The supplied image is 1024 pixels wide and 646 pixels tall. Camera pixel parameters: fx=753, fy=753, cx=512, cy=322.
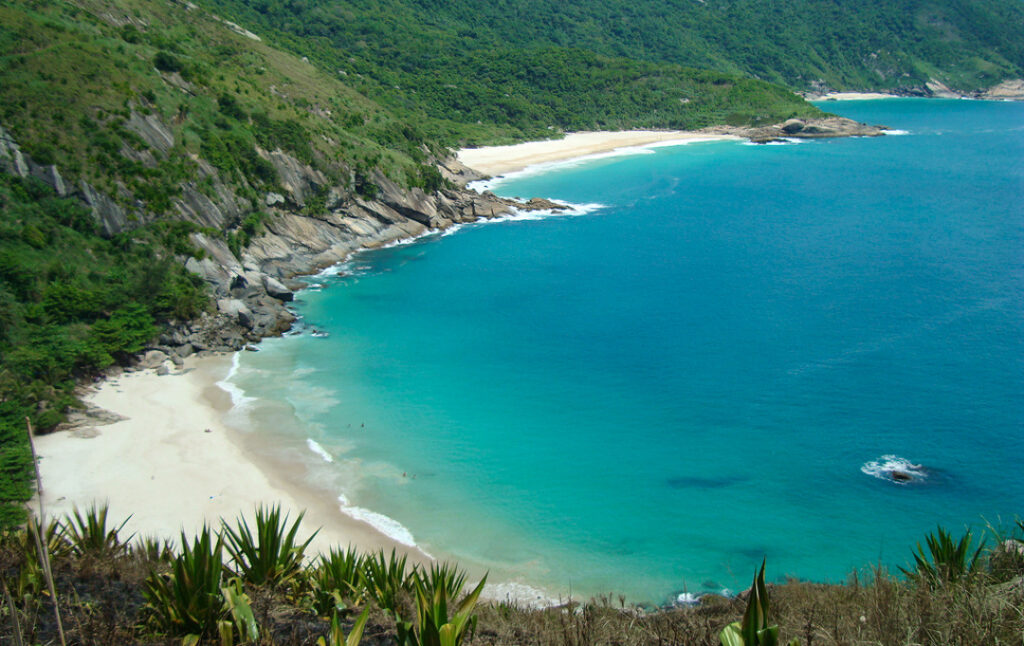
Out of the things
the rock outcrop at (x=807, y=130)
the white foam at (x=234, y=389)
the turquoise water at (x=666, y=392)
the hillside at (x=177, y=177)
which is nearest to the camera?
the turquoise water at (x=666, y=392)

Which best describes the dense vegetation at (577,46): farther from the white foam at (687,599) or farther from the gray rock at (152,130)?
the white foam at (687,599)

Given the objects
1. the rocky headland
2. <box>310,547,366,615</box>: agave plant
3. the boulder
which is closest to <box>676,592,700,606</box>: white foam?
<box>310,547,366,615</box>: agave plant

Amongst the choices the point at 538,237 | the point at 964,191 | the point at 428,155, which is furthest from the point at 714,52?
the point at 538,237

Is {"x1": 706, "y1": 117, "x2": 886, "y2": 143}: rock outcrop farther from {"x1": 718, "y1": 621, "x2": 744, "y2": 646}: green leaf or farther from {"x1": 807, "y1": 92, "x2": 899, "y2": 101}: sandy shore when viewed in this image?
{"x1": 718, "y1": 621, "x2": 744, "y2": 646}: green leaf

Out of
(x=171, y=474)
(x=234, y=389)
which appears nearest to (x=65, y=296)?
(x=234, y=389)

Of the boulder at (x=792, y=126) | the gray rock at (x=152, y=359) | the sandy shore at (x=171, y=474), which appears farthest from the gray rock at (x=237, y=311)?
the boulder at (x=792, y=126)

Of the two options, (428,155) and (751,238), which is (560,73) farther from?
(751,238)

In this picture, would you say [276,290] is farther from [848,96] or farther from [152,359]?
[848,96]
